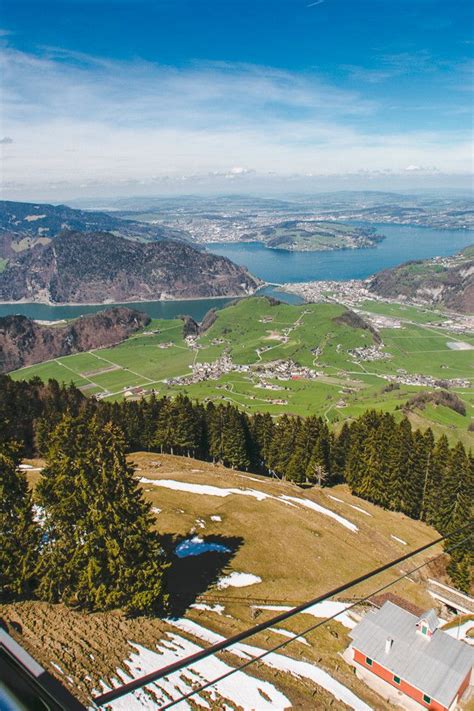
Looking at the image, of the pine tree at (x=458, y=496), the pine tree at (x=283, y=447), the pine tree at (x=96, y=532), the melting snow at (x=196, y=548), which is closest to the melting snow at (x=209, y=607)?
the pine tree at (x=96, y=532)

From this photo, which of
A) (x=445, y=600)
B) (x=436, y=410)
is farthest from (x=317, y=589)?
(x=436, y=410)

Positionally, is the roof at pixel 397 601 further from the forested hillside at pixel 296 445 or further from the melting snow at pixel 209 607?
the forested hillside at pixel 296 445

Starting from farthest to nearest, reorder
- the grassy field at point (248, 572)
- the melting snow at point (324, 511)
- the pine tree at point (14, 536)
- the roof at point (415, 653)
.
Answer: the melting snow at point (324, 511), the roof at point (415, 653), the pine tree at point (14, 536), the grassy field at point (248, 572)

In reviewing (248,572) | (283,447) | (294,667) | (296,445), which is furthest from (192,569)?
(283,447)

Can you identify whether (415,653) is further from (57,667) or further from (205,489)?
(205,489)

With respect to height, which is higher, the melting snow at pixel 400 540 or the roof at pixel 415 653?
the roof at pixel 415 653

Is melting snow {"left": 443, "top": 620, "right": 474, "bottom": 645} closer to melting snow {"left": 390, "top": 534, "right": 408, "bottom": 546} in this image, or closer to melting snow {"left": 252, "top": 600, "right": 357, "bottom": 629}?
melting snow {"left": 252, "top": 600, "right": 357, "bottom": 629}
